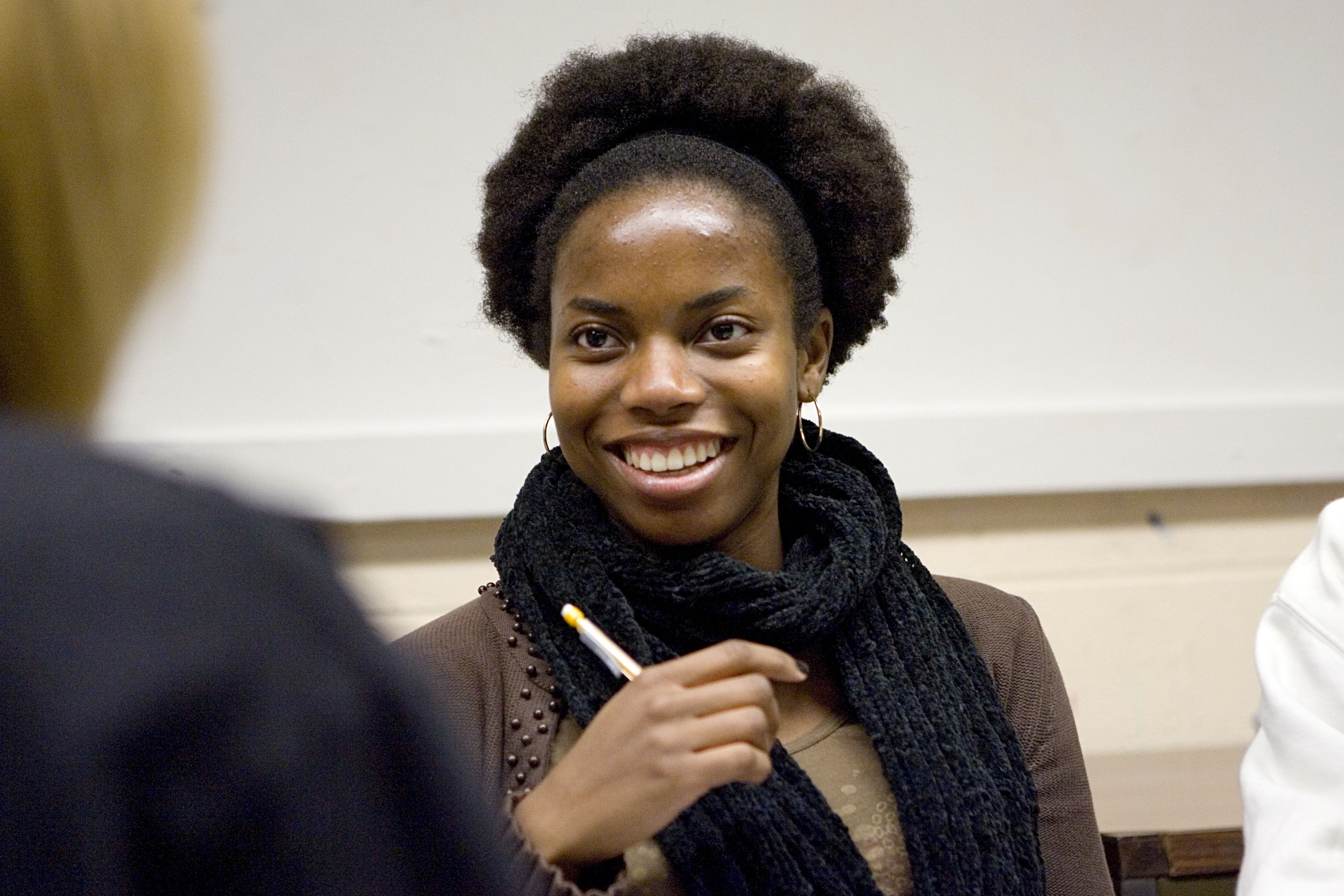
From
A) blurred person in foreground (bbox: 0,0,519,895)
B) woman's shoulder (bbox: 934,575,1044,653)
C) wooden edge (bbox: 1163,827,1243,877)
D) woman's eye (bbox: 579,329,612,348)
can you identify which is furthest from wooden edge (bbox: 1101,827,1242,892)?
blurred person in foreground (bbox: 0,0,519,895)

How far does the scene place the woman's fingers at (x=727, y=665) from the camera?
1.09 m

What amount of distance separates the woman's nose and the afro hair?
19 cm

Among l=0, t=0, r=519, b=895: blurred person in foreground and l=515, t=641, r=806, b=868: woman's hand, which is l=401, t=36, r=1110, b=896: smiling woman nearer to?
l=515, t=641, r=806, b=868: woman's hand

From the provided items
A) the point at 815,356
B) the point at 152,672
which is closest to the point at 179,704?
the point at 152,672

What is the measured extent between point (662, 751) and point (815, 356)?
1.94ft

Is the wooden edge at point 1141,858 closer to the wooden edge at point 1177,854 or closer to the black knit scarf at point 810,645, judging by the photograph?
the wooden edge at point 1177,854

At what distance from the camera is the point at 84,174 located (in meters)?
0.41

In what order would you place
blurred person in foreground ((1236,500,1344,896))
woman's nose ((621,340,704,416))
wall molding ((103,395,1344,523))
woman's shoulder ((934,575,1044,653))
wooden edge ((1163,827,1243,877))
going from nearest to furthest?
blurred person in foreground ((1236,500,1344,896)), woman's nose ((621,340,704,416)), wooden edge ((1163,827,1243,877)), woman's shoulder ((934,575,1044,653)), wall molding ((103,395,1344,523))

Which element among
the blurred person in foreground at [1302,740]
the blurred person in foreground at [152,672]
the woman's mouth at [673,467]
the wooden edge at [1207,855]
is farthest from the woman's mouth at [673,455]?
the blurred person in foreground at [152,672]

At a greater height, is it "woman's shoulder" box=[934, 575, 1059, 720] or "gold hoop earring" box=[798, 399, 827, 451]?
"gold hoop earring" box=[798, 399, 827, 451]

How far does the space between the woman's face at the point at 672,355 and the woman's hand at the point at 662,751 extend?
0.93ft

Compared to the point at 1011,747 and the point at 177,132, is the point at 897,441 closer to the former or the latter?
the point at 1011,747

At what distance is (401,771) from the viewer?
0.37 metres

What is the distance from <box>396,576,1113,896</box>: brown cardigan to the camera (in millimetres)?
1281
